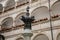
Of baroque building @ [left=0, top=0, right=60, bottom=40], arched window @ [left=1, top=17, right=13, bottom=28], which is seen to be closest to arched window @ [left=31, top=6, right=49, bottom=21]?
baroque building @ [left=0, top=0, right=60, bottom=40]

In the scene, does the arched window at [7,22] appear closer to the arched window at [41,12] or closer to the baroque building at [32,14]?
the baroque building at [32,14]

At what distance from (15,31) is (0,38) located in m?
1.43

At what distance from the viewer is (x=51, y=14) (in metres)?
13.2

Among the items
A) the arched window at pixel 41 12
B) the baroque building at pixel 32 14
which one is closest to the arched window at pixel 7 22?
the baroque building at pixel 32 14

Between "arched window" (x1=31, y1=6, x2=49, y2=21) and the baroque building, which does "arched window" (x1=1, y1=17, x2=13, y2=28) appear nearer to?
the baroque building

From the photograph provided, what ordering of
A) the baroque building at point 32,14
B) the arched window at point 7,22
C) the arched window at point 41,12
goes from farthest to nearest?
the arched window at point 7,22
the arched window at point 41,12
the baroque building at point 32,14

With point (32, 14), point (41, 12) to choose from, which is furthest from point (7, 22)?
point (41, 12)

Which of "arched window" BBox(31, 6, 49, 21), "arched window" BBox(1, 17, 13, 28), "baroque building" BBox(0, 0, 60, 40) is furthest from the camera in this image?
"arched window" BBox(1, 17, 13, 28)

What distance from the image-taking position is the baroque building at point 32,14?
1267 cm

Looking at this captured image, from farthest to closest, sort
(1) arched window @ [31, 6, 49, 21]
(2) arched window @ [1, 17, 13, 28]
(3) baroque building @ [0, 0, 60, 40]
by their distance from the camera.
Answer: (2) arched window @ [1, 17, 13, 28]
(1) arched window @ [31, 6, 49, 21]
(3) baroque building @ [0, 0, 60, 40]

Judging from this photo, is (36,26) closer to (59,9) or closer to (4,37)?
(59,9)

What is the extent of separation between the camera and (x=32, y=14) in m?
14.5

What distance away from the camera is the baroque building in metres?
12.7

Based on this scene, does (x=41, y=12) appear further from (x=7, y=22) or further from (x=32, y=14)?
(x=7, y=22)
